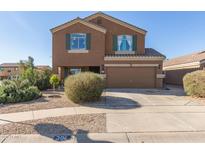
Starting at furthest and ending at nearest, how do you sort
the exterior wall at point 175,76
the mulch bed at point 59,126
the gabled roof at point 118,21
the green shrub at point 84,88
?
the exterior wall at point 175,76 → the gabled roof at point 118,21 → the green shrub at point 84,88 → the mulch bed at point 59,126

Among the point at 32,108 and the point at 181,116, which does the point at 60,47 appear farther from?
the point at 181,116

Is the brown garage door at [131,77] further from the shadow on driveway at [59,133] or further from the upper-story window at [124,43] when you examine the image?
the shadow on driveway at [59,133]

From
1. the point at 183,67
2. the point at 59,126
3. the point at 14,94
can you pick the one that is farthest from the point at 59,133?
the point at 183,67

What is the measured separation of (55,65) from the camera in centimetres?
1773

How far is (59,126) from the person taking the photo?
20.1 ft

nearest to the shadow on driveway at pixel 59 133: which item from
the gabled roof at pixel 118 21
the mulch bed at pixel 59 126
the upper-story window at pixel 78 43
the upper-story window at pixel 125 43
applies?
the mulch bed at pixel 59 126

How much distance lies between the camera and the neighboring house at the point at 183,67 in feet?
65.7

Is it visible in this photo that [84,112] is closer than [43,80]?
Yes

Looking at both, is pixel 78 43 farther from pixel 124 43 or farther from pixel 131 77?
pixel 131 77

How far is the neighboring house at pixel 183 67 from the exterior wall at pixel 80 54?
1104cm

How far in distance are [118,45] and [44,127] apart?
1400 cm

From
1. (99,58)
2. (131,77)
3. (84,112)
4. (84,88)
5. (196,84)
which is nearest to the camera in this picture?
(84,112)

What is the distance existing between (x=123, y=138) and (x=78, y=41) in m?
13.6

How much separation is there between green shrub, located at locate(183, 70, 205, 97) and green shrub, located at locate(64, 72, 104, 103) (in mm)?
6928
